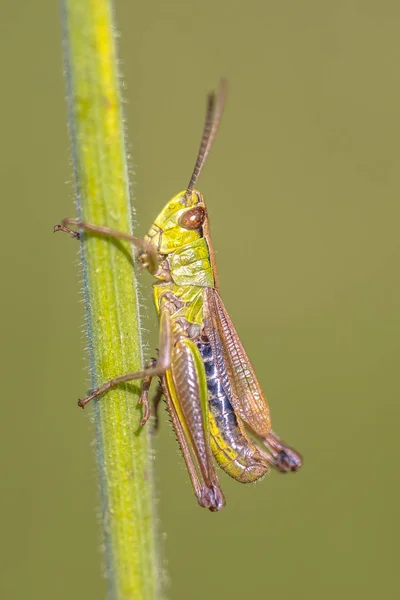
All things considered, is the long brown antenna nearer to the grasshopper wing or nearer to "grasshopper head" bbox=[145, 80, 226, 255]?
"grasshopper head" bbox=[145, 80, 226, 255]

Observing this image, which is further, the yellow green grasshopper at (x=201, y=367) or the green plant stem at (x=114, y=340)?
the yellow green grasshopper at (x=201, y=367)

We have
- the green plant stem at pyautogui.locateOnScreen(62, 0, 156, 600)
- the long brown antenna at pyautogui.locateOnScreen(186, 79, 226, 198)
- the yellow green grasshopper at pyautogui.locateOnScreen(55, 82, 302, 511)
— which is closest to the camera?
the green plant stem at pyautogui.locateOnScreen(62, 0, 156, 600)

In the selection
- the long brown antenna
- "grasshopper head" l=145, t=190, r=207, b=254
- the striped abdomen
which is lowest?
the striped abdomen

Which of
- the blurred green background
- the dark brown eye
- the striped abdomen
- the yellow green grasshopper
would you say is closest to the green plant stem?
the yellow green grasshopper

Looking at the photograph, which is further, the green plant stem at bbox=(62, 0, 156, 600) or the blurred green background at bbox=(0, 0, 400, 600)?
the blurred green background at bbox=(0, 0, 400, 600)

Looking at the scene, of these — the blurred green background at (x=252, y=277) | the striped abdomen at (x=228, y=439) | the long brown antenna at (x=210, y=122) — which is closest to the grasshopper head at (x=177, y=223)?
the long brown antenna at (x=210, y=122)

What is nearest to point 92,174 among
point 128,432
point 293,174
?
point 128,432

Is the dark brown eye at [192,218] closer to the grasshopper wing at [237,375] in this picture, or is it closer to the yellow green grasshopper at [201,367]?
the yellow green grasshopper at [201,367]
